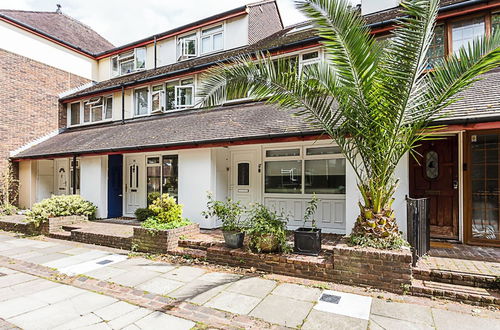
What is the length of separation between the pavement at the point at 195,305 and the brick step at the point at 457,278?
0.47 metres

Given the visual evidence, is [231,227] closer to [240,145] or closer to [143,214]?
[240,145]

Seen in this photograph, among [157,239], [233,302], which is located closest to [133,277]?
[157,239]

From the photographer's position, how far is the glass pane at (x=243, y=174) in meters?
8.73

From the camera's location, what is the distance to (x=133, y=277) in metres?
4.98

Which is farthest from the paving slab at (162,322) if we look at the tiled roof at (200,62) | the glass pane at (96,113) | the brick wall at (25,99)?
the brick wall at (25,99)

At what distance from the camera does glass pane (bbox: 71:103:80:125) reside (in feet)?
45.8

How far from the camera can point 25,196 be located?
12.3m

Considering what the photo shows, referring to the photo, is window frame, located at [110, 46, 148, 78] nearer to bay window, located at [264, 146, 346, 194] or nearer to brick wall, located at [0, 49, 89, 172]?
brick wall, located at [0, 49, 89, 172]

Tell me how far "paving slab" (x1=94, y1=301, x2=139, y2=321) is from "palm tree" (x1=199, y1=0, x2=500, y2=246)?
3701 millimetres

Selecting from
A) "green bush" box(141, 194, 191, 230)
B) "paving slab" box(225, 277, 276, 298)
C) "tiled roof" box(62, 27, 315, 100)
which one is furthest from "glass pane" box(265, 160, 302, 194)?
"tiled roof" box(62, 27, 315, 100)

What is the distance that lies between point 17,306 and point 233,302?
3137mm

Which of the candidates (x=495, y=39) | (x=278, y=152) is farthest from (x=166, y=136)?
(x=495, y=39)

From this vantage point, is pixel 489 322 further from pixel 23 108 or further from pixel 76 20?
pixel 76 20

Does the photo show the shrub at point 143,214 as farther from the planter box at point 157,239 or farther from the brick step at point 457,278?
the brick step at point 457,278
